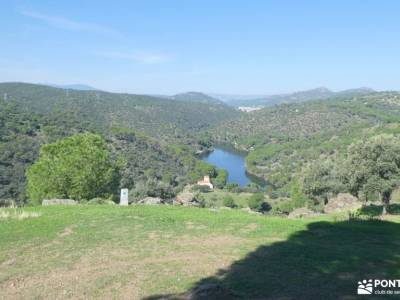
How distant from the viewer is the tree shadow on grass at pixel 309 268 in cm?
1043

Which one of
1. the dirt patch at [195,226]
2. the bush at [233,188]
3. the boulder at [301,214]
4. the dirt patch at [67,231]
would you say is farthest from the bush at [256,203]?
the dirt patch at [67,231]

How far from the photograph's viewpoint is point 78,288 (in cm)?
1148

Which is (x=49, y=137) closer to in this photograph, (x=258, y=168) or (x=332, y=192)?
(x=332, y=192)

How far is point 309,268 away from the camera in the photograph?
1234cm

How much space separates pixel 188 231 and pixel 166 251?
9.74 ft

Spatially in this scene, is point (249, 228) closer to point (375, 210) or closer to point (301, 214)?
point (301, 214)

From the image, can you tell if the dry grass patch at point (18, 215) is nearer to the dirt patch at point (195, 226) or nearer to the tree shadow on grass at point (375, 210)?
the dirt patch at point (195, 226)

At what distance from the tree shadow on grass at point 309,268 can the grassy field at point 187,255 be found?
3 centimetres

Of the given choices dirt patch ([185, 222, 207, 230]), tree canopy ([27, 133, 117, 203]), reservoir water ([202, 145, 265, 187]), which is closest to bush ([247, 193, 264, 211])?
reservoir water ([202, 145, 265, 187])

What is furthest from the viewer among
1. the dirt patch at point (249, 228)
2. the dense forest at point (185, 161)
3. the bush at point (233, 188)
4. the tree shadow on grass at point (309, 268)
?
the bush at point (233, 188)

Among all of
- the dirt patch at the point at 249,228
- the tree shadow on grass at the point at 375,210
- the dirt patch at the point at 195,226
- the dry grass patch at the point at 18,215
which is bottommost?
the tree shadow on grass at the point at 375,210

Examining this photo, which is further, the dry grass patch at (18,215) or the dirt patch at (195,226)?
the dry grass patch at (18,215)

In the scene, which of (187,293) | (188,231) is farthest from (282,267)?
(188,231)

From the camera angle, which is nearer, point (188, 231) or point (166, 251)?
point (166, 251)
